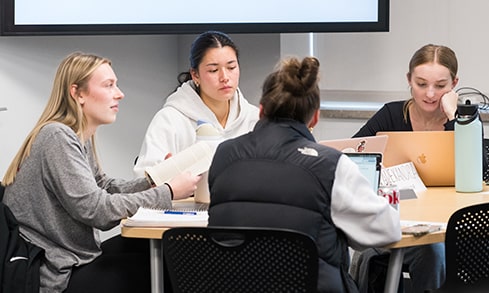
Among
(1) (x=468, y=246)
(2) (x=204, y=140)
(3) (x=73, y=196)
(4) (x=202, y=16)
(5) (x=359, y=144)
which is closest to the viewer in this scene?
(1) (x=468, y=246)

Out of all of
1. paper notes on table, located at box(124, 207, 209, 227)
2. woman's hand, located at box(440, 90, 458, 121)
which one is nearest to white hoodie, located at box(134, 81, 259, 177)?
paper notes on table, located at box(124, 207, 209, 227)

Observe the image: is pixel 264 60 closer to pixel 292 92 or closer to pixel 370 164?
pixel 370 164

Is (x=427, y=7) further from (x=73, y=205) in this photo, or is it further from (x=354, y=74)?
(x=73, y=205)

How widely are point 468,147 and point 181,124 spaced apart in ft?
3.70

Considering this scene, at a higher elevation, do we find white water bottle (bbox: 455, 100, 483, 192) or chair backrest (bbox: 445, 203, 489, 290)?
white water bottle (bbox: 455, 100, 483, 192)

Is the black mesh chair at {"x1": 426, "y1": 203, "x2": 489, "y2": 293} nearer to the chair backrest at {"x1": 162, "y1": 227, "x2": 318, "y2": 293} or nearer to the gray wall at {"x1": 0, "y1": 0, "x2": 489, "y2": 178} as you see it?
the chair backrest at {"x1": 162, "y1": 227, "x2": 318, "y2": 293}

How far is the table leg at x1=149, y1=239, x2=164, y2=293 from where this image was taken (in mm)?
2734

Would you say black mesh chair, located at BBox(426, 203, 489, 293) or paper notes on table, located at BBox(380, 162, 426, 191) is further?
paper notes on table, located at BBox(380, 162, 426, 191)

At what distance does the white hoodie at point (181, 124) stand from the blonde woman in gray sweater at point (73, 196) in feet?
1.48

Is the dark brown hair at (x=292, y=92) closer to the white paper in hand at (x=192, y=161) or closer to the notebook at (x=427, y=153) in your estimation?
the white paper in hand at (x=192, y=161)

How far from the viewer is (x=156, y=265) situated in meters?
2.74

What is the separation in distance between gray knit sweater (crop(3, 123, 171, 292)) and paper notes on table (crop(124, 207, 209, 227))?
6cm

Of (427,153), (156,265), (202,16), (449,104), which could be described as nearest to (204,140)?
(156,265)

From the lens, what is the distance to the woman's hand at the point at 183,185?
2891 millimetres
